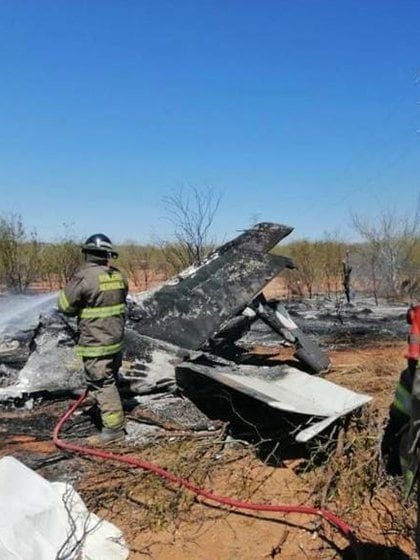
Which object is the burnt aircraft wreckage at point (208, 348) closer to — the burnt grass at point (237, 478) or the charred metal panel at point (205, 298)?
the charred metal panel at point (205, 298)

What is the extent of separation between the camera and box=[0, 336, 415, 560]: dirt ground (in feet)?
10.9

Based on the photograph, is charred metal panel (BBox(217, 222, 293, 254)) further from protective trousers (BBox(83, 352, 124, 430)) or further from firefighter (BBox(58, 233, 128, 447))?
protective trousers (BBox(83, 352, 124, 430))

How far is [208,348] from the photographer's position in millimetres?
7117

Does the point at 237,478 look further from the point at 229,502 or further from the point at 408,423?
the point at 408,423

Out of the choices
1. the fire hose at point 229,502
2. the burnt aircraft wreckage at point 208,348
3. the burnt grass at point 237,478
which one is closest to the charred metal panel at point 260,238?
the burnt aircraft wreckage at point 208,348

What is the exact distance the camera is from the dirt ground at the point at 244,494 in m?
3.33

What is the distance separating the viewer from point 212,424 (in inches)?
202

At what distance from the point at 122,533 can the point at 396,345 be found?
7620mm

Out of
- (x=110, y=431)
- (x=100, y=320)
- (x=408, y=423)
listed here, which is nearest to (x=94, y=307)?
(x=100, y=320)

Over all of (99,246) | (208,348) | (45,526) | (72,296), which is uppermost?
(99,246)

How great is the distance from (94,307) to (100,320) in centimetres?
13

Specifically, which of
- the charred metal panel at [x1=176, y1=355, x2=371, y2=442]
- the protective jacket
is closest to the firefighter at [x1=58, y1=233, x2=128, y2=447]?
the protective jacket

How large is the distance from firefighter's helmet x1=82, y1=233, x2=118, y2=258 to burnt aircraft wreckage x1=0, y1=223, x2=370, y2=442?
1.38 metres

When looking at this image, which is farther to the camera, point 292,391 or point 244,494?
point 292,391
